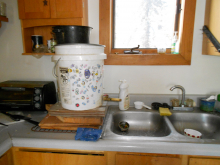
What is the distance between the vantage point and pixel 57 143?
86 cm

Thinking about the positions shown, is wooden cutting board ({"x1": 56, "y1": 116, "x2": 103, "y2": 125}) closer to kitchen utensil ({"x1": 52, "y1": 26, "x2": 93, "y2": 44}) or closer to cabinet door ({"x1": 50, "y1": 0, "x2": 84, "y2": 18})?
kitchen utensil ({"x1": 52, "y1": 26, "x2": 93, "y2": 44})

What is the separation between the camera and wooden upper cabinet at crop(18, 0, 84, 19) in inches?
43.0

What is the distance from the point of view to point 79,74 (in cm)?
93

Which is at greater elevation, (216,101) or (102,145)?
(216,101)

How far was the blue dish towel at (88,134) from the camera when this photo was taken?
0.86 metres

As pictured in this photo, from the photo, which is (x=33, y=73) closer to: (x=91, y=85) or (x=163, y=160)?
(x=91, y=85)

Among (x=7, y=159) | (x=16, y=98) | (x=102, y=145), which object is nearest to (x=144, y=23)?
(x=102, y=145)

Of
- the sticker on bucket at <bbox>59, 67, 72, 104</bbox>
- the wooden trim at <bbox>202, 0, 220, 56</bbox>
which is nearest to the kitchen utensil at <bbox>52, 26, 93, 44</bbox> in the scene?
the sticker on bucket at <bbox>59, 67, 72, 104</bbox>

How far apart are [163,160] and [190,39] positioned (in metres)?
0.96

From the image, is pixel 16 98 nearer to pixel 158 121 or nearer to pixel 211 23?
pixel 158 121

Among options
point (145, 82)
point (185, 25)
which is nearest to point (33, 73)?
point (145, 82)

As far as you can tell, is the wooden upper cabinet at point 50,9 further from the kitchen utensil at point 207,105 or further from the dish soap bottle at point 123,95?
the kitchen utensil at point 207,105

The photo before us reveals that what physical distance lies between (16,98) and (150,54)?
43.9 inches

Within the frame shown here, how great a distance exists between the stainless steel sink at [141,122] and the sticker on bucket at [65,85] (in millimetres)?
437
